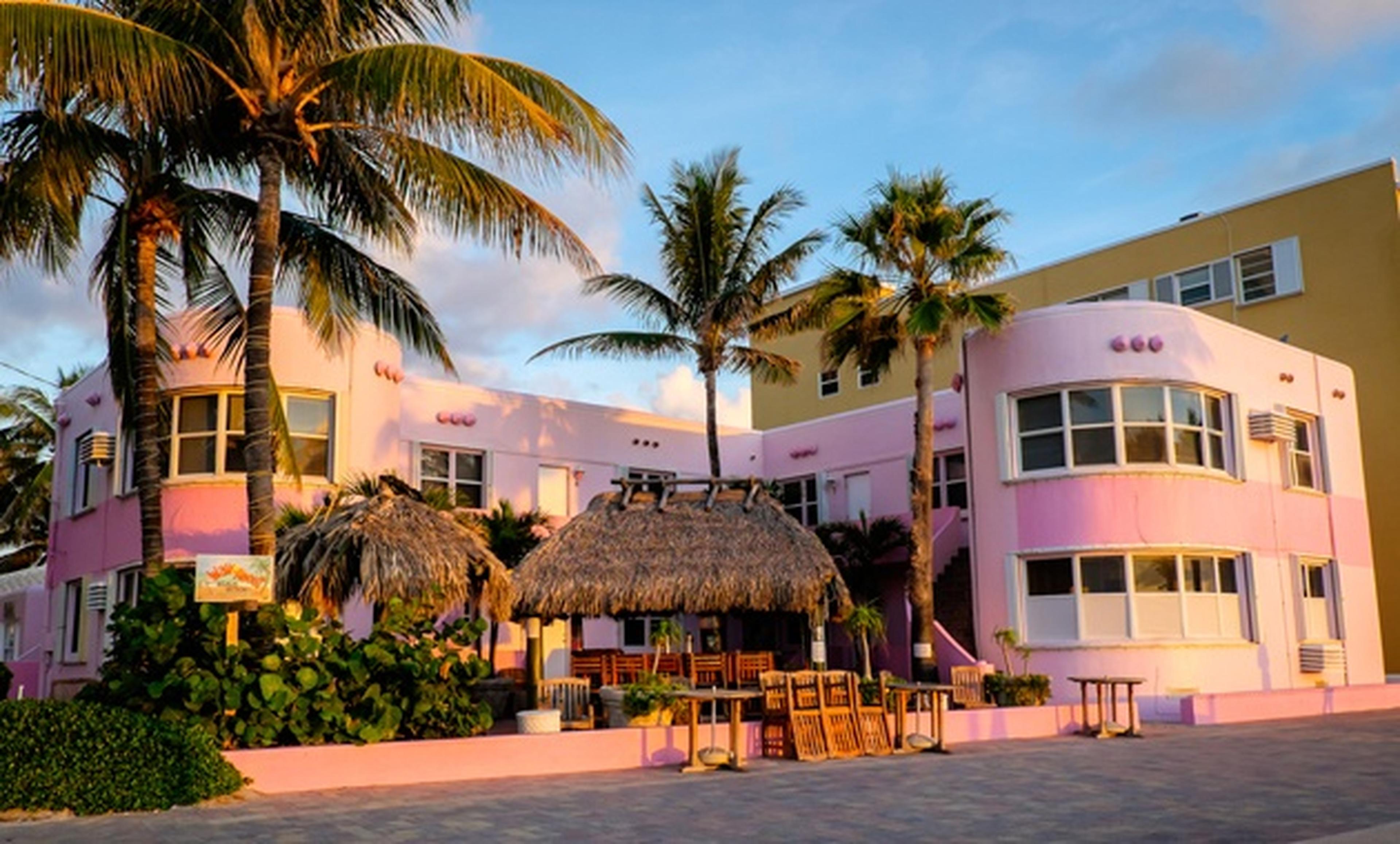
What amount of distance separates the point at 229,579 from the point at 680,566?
26.2ft

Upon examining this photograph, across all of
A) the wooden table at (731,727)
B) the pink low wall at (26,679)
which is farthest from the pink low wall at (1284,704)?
the pink low wall at (26,679)

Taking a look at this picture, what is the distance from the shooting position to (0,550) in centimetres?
4284

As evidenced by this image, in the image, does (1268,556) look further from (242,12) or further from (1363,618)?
(242,12)

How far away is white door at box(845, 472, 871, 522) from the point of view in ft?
91.6

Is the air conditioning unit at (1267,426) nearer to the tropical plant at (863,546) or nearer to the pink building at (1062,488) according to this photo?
the pink building at (1062,488)

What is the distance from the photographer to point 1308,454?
25078mm

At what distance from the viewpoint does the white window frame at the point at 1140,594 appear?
20.8m

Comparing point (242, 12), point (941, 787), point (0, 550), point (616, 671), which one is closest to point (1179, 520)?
point (616, 671)

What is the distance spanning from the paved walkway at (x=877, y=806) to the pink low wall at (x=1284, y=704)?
166 inches

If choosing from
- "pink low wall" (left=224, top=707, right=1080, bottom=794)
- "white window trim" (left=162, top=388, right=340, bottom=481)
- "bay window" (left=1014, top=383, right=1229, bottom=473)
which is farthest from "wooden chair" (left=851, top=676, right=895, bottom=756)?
"white window trim" (left=162, top=388, right=340, bottom=481)

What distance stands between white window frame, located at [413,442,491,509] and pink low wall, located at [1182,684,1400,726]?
1291 cm

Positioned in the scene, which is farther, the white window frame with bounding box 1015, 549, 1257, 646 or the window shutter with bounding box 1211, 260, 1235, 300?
the window shutter with bounding box 1211, 260, 1235, 300

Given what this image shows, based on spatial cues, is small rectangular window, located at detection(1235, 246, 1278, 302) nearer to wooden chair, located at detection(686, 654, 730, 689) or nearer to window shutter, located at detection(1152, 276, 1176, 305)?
window shutter, located at detection(1152, 276, 1176, 305)

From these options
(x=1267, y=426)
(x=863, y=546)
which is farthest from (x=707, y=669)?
(x=1267, y=426)
